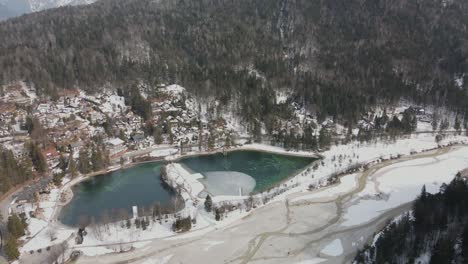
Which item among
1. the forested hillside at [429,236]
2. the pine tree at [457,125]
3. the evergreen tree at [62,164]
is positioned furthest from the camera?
the pine tree at [457,125]

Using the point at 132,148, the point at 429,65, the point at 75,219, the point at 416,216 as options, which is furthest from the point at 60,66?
the point at 429,65

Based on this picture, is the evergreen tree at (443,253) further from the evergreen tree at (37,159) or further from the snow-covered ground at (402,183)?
the evergreen tree at (37,159)

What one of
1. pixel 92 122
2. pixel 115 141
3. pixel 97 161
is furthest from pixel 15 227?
pixel 92 122

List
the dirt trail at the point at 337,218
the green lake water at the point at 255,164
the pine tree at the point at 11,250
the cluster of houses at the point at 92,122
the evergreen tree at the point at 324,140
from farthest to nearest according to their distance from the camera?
1. the evergreen tree at the point at 324,140
2. the cluster of houses at the point at 92,122
3. the green lake water at the point at 255,164
4. the dirt trail at the point at 337,218
5. the pine tree at the point at 11,250

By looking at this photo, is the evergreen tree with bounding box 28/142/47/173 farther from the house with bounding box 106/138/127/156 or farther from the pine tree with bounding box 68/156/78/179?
the house with bounding box 106/138/127/156

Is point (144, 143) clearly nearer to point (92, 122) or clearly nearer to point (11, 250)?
point (92, 122)

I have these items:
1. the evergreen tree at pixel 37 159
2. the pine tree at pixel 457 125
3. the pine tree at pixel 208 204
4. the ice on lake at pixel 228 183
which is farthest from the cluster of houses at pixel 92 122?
the pine tree at pixel 457 125

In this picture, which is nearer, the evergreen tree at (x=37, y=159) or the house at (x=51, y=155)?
the evergreen tree at (x=37, y=159)
